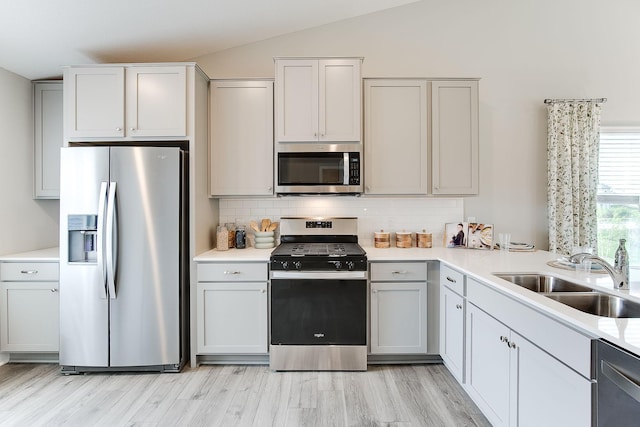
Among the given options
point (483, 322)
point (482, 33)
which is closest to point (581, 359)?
point (483, 322)

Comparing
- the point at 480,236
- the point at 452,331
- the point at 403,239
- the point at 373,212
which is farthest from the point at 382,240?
the point at 452,331

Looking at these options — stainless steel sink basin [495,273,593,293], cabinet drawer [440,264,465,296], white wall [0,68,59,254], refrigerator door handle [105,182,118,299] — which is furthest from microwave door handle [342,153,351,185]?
white wall [0,68,59,254]

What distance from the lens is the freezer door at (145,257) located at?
102 inches

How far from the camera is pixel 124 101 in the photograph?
2.76 m

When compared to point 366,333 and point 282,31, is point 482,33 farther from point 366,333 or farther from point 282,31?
point 366,333

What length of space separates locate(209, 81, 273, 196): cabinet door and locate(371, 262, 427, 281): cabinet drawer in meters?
1.15

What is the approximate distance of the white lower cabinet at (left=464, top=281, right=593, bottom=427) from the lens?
4.25 ft

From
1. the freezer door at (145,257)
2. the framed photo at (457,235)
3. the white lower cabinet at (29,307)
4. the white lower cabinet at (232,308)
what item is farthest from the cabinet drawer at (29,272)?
the framed photo at (457,235)

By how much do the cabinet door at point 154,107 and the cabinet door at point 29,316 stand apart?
57.4 inches

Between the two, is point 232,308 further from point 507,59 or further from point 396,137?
point 507,59

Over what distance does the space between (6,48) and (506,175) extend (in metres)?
4.39

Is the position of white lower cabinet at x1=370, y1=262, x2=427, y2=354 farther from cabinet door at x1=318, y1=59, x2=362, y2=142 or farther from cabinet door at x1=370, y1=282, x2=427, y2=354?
cabinet door at x1=318, y1=59, x2=362, y2=142

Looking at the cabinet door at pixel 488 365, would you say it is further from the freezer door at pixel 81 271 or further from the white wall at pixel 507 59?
the freezer door at pixel 81 271

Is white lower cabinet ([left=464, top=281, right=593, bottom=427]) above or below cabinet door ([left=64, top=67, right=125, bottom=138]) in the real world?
below
